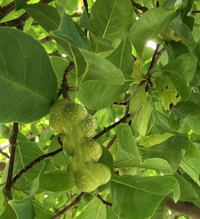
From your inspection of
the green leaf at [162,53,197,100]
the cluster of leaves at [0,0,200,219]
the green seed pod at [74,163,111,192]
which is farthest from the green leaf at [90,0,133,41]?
the green seed pod at [74,163,111,192]

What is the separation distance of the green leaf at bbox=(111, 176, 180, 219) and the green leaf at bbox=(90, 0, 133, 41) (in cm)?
28

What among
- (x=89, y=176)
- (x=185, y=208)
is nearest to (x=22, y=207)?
(x=89, y=176)

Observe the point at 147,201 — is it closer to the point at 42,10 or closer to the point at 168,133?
the point at 168,133

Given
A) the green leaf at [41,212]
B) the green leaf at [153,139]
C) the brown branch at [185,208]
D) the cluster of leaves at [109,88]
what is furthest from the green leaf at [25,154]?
the brown branch at [185,208]

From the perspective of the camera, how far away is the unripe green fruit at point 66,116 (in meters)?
0.53

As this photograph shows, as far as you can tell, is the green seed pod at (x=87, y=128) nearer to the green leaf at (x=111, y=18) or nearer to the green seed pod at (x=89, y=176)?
the green seed pod at (x=89, y=176)

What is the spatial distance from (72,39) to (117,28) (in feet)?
0.78

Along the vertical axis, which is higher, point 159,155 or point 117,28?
point 117,28

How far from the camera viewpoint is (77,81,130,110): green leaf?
0.74 m

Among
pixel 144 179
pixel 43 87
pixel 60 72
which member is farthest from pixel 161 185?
pixel 60 72

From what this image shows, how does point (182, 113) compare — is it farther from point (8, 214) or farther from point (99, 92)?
point (8, 214)

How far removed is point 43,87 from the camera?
21.1 inches

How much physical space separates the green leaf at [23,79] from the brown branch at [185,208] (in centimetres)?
85

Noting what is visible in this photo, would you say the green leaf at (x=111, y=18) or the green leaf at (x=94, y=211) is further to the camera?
the green leaf at (x=94, y=211)
